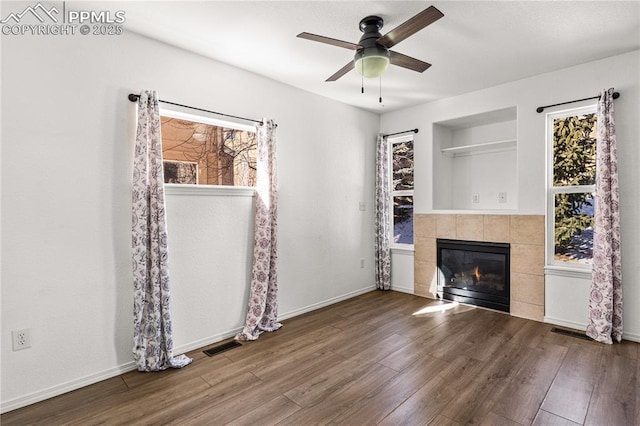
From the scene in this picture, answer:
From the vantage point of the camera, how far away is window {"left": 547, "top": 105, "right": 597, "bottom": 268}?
10.8 ft

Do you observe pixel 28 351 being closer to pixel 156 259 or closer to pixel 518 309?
pixel 156 259

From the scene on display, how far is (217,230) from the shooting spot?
3041 mm

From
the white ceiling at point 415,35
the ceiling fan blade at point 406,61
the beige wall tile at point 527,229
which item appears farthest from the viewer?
the beige wall tile at point 527,229

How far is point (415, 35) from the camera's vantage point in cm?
259

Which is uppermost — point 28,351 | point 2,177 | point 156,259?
point 2,177

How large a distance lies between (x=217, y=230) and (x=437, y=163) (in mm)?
3104

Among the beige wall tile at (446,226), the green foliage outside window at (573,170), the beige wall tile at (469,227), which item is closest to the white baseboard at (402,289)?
the beige wall tile at (446,226)

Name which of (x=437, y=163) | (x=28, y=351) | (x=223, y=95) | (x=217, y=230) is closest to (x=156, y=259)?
(x=217, y=230)

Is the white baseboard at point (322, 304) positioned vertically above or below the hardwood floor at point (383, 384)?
above

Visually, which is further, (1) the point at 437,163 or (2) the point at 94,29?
(1) the point at 437,163

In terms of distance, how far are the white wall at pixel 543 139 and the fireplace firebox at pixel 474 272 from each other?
1.54ft

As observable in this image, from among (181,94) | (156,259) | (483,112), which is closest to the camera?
(156,259)

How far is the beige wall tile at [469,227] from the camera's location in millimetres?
3959

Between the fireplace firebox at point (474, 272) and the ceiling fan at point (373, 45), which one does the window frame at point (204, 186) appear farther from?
the fireplace firebox at point (474, 272)
